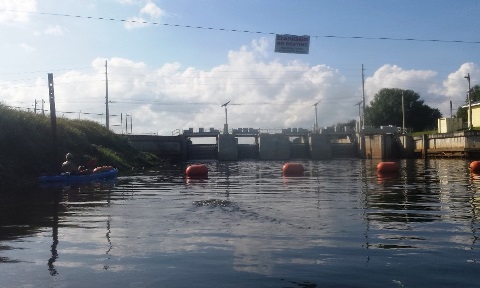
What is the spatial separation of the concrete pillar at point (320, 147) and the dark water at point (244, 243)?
62.0m

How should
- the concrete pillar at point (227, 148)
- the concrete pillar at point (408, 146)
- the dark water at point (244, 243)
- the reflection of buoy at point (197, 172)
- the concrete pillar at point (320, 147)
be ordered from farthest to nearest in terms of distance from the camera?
the concrete pillar at point (320, 147)
the concrete pillar at point (227, 148)
the concrete pillar at point (408, 146)
the reflection of buoy at point (197, 172)
the dark water at point (244, 243)

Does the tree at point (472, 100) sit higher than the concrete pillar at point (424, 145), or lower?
higher

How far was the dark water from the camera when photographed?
724 cm

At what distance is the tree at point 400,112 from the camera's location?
400 feet

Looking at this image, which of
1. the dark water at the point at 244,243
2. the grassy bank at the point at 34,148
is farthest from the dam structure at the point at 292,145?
the dark water at the point at 244,243

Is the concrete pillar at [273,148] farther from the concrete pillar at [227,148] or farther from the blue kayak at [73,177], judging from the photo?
the blue kayak at [73,177]

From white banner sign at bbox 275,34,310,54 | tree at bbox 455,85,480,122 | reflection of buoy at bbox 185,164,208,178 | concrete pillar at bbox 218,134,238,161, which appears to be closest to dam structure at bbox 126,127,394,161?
concrete pillar at bbox 218,134,238,161

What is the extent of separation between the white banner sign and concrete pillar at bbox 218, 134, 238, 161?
54.1 meters

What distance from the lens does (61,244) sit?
387 inches

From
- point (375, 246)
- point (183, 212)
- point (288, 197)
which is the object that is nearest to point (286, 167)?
point (288, 197)

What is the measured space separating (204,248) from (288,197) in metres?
9.54

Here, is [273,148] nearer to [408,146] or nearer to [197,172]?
[408,146]

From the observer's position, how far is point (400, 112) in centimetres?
12244

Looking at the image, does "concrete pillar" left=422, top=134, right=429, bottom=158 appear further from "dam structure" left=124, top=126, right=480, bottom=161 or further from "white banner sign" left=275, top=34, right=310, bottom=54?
"white banner sign" left=275, top=34, right=310, bottom=54
